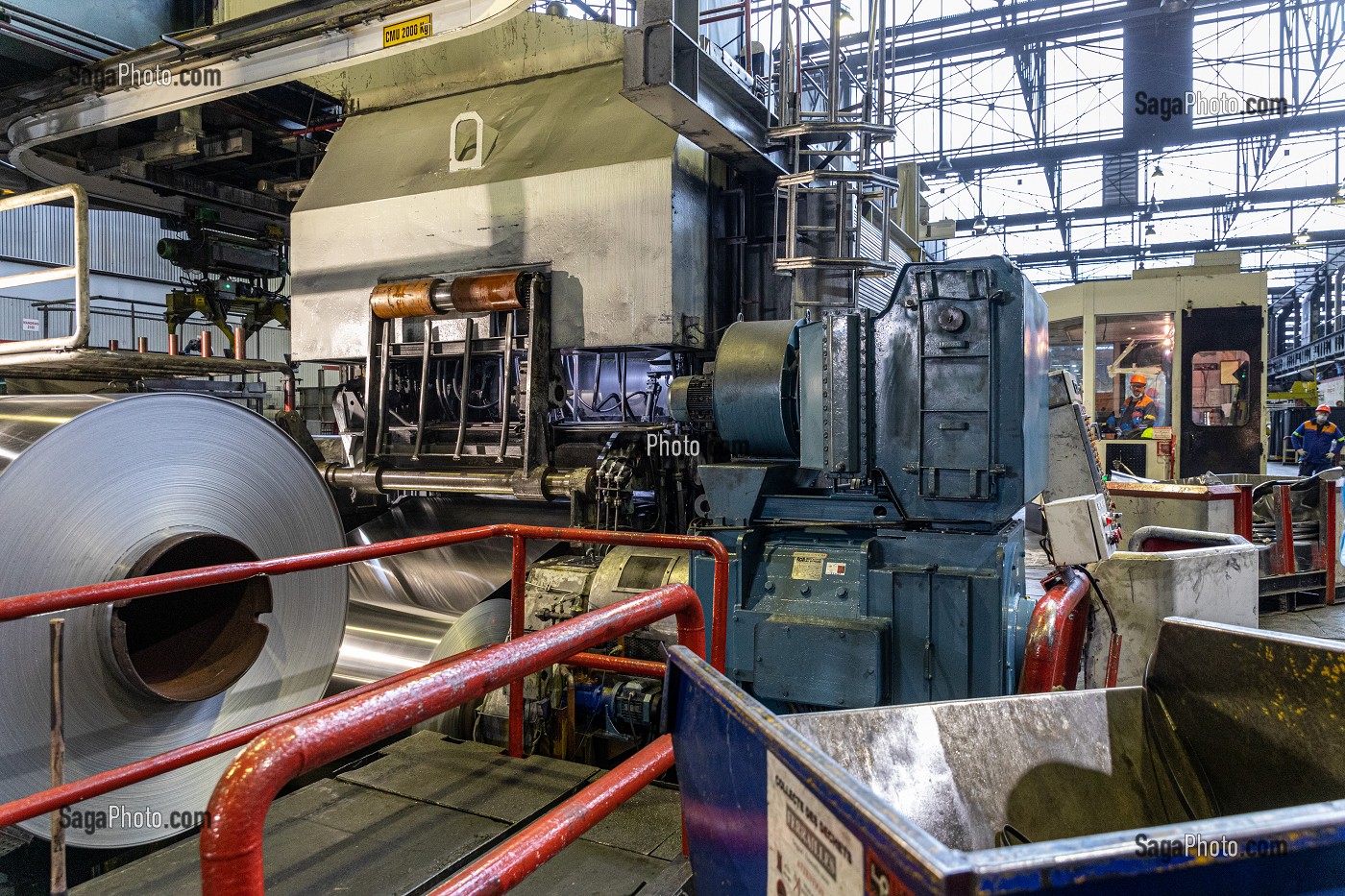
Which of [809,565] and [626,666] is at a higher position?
[809,565]

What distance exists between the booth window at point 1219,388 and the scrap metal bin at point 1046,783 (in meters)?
12.4

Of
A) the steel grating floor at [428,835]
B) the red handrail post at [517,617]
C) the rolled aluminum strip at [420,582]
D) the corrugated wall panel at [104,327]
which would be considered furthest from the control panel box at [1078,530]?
the corrugated wall panel at [104,327]

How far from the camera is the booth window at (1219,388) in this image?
1238 centimetres

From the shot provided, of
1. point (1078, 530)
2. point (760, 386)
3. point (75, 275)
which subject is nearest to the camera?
point (75, 275)

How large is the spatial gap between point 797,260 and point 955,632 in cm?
244

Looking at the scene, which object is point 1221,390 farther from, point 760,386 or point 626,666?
point 626,666

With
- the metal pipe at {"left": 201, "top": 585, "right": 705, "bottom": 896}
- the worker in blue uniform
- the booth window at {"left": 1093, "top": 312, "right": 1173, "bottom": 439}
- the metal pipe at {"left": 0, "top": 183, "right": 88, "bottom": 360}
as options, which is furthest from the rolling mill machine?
the worker in blue uniform

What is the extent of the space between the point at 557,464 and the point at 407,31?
3140 millimetres

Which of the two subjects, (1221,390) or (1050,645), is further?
(1221,390)

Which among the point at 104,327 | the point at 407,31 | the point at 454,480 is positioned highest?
the point at 407,31

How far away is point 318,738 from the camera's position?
1.23m

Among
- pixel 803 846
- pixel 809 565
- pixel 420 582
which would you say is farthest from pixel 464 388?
pixel 803 846

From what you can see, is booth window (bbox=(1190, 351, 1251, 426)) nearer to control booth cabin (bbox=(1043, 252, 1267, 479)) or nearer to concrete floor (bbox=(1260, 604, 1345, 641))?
control booth cabin (bbox=(1043, 252, 1267, 479))

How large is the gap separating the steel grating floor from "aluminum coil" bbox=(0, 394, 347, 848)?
1.85 ft
